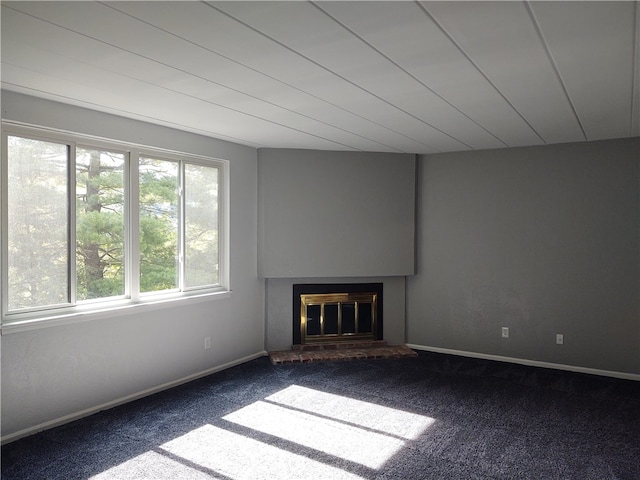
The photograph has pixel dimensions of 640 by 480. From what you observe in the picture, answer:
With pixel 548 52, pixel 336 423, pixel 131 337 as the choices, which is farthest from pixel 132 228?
pixel 548 52

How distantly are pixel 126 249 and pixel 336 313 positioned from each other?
2.54 meters

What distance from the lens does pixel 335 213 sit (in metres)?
5.45

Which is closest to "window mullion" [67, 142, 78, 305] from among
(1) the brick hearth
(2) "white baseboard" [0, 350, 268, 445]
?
(2) "white baseboard" [0, 350, 268, 445]

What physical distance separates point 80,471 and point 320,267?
313 centimetres

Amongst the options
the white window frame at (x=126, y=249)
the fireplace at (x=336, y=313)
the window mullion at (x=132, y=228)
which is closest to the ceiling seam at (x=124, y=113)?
the white window frame at (x=126, y=249)

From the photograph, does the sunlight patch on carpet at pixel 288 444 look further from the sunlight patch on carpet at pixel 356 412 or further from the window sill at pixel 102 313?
the window sill at pixel 102 313

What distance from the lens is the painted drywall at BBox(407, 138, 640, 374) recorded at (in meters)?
4.68

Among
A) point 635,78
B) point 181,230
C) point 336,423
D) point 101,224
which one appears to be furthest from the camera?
point 181,230

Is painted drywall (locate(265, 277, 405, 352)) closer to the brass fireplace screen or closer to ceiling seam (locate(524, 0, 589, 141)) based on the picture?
the brass fireplace screen

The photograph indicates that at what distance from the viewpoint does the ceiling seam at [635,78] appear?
6.55 ft

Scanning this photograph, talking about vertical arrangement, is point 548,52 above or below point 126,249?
above

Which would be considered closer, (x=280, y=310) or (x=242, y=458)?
(x=242, y=458)

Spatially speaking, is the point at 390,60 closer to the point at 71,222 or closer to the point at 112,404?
the point at 71,222

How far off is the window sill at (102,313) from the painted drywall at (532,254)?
2542mm
